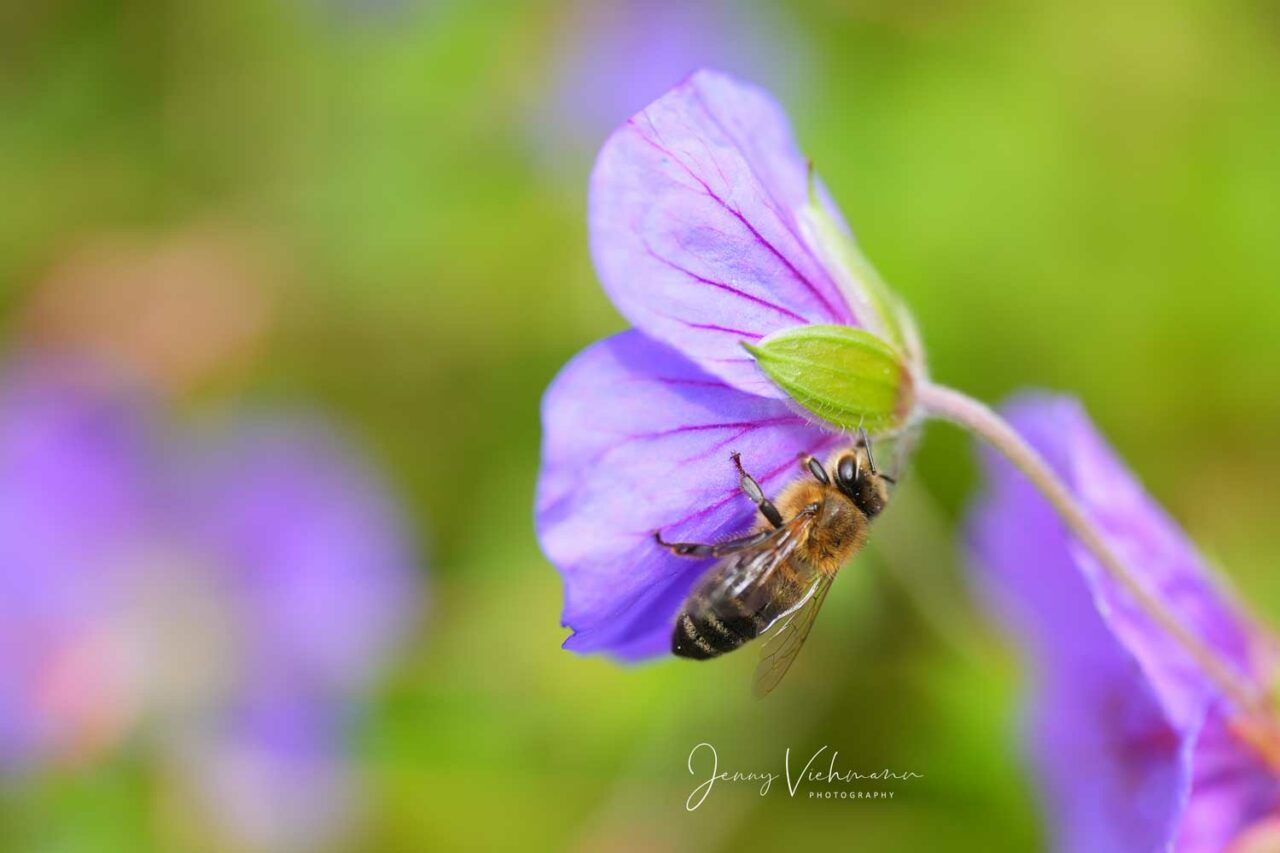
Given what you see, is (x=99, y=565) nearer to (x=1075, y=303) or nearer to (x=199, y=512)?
(x=199, y=512)

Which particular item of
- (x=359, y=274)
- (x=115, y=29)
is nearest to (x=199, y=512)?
(x=359, y=274)

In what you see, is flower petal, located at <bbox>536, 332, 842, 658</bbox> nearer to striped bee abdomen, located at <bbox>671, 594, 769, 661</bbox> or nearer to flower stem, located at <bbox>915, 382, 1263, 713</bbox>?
striped bee abdomen, located at <bbox>671, 594, 769, 661</bbox>

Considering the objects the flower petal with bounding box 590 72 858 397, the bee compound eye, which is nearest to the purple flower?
the flower petal with bounding box 590 72 858 397

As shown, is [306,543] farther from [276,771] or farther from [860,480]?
[860,480]

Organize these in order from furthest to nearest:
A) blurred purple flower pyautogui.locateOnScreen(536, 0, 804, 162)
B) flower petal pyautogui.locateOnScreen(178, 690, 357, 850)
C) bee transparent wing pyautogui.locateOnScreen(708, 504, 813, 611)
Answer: blurred purple flower pyautogui.locateOnScreen(536, 0, 804, 162) < flower petal pyautogui.locateOnScreen(178, 690, 357, 850) < bee transparent wing pyautogui.locateOnScreen(708, 504, 813, 611)

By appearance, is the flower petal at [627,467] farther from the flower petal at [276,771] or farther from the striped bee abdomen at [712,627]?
the flower petal at [276,771]

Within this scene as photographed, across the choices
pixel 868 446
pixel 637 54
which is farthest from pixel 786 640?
pixel 637 54

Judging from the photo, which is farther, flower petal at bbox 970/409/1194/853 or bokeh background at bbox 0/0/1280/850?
bokeh background at bbox 0/0/1280/850
